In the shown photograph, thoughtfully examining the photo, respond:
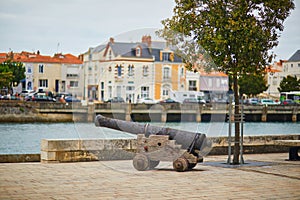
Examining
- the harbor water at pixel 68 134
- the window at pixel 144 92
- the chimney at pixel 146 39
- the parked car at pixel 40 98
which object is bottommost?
the harbor water at pixel 68 134

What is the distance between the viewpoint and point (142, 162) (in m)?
13.1

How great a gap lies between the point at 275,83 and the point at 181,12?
401ft

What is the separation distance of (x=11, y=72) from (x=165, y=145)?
77.7 m

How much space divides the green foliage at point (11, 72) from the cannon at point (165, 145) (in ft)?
248

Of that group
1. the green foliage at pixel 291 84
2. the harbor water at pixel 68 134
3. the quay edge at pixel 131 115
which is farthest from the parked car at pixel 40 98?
the green foliage at pixel 291 84

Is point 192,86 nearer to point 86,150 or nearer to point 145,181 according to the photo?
point 145,181

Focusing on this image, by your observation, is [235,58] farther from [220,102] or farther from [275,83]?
[275,83]

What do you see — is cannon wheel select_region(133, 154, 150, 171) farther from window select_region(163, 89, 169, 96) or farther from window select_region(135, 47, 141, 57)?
window select_region(135, 47, 141, 57)

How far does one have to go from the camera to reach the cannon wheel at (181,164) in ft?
42.7

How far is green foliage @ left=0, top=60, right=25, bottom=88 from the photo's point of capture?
284 feet

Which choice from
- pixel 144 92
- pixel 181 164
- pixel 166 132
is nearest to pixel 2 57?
pixel 144 92

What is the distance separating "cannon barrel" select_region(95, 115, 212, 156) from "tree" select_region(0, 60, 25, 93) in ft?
247

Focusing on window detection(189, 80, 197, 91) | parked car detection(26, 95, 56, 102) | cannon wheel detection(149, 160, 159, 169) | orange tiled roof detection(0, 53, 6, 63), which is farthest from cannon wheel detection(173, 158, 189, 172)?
orange tiled roof detection(0, 53, 6, 63)

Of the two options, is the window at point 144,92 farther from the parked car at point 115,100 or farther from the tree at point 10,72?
the tree at point 10,72
